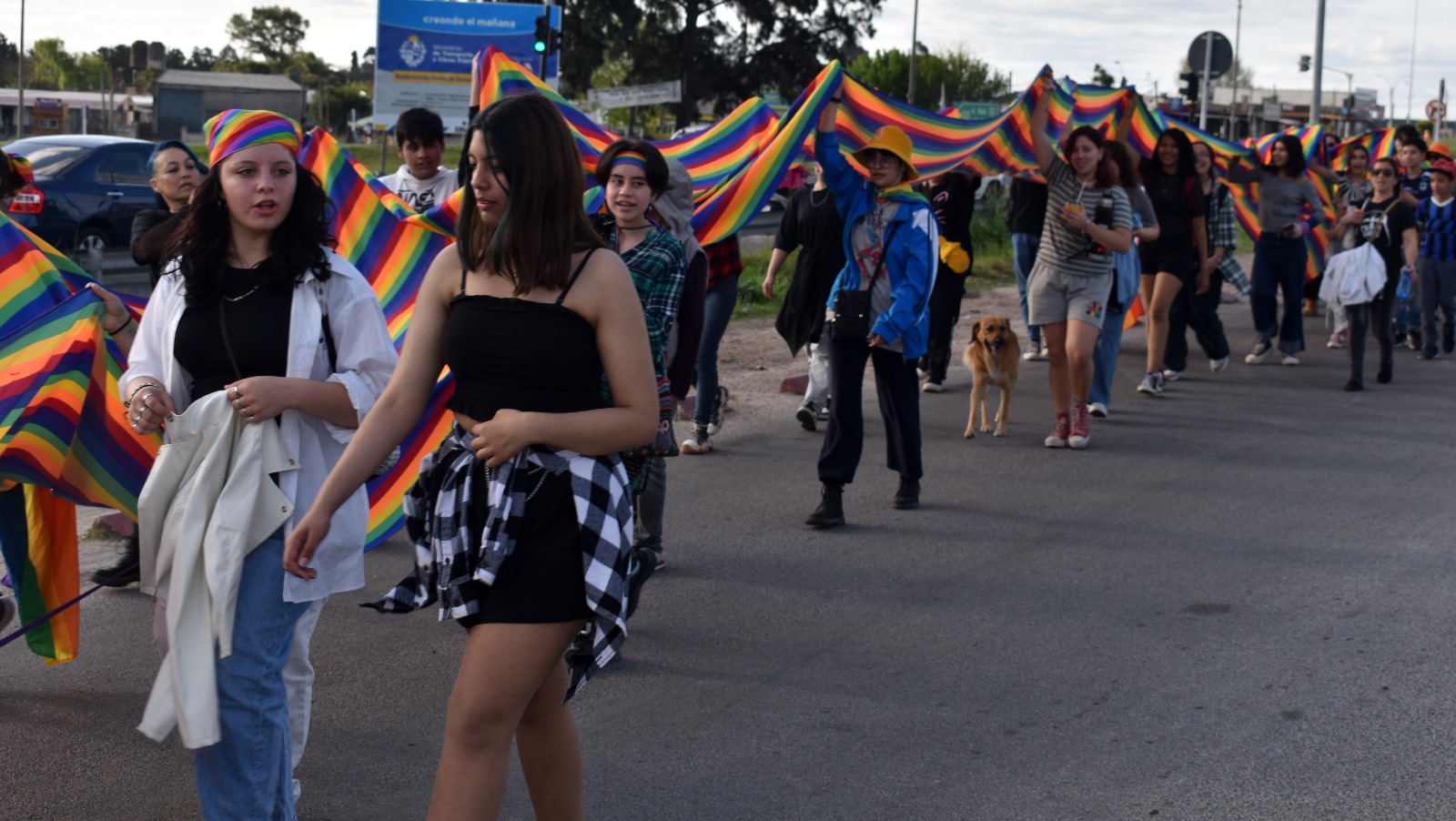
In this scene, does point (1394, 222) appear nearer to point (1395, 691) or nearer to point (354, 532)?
point (1395, 691)

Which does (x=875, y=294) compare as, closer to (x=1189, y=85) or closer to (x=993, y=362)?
(x=993, y=362)

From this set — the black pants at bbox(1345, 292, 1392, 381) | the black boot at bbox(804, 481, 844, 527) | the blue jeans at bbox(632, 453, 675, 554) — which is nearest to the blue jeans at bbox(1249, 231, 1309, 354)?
the black pants at bbox(1345, 292, 1392, 381)

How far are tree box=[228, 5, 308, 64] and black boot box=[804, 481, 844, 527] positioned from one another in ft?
319

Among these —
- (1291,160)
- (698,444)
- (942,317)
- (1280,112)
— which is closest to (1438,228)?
(1291,160)

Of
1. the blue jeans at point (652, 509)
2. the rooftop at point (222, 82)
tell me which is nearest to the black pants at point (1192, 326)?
the blue jeans at point (652, 509)

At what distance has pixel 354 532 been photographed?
Answer: 333 cm

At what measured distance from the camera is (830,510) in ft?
22.8

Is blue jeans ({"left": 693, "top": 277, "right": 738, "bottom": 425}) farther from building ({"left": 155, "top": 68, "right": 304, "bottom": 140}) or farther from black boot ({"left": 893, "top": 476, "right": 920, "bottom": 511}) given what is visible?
building ({"left": 155, "top": 68, "right": 304, "bottom": 140})

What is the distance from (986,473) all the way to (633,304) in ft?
18.1

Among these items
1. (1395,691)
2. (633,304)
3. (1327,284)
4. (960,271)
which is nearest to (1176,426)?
(960,271)

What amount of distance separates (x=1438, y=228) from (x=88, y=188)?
14338 mm

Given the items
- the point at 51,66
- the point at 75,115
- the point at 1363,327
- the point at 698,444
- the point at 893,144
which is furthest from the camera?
the point at 51,66

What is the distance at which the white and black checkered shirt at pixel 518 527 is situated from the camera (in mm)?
2893

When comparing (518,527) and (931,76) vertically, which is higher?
(931,76)
